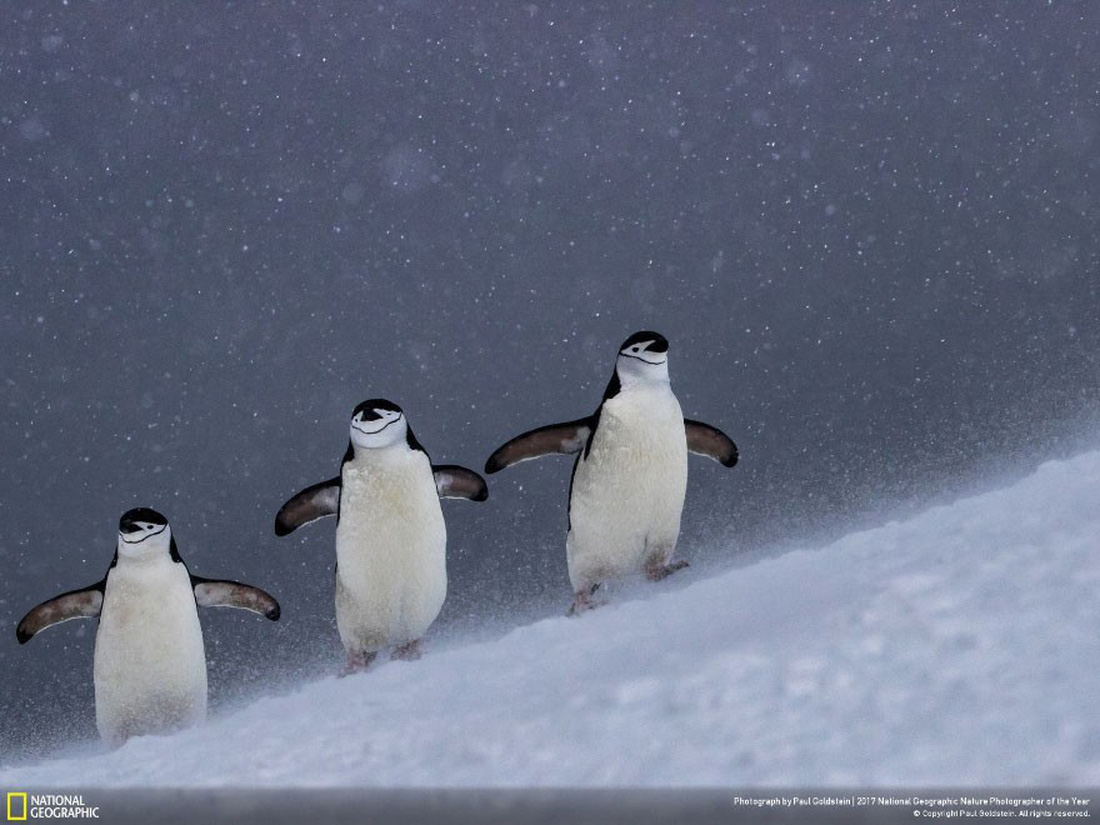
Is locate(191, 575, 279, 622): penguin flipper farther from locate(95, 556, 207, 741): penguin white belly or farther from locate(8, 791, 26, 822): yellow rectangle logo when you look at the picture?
locate(8, 791, 26, 822): yellow rectangle logo

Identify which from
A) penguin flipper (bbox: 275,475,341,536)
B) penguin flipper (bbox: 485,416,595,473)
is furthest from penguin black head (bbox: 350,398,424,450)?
penguin flipper (bbox: 485,416,595,473)

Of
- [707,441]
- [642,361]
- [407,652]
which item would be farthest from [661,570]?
[407,652]

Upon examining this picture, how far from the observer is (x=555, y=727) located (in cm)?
316

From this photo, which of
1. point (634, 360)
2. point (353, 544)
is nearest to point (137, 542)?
point (353, 544)

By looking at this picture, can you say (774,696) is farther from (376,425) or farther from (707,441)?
(707,441)

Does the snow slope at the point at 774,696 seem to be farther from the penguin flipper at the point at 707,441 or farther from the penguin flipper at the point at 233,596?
the penguin flipper at the point at 707,441

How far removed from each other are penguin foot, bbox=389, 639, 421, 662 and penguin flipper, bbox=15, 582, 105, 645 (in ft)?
4.44

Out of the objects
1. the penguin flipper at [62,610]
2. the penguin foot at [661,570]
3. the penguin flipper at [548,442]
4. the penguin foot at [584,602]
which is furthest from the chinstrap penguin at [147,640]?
the penguin foot at [661,570]

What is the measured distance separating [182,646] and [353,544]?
884 millimetres

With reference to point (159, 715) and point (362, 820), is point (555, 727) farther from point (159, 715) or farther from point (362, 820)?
point (159, 715)

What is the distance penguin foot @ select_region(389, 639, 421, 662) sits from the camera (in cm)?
529

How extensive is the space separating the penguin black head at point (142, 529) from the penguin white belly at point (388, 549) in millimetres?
770

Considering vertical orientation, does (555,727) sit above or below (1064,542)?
below

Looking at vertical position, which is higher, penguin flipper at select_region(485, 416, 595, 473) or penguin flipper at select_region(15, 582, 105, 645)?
penguin flipper at select_region(485, 416, 595, 473)
